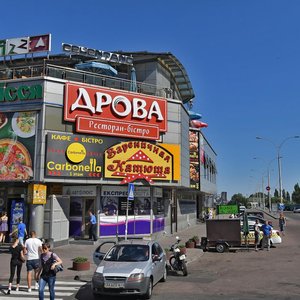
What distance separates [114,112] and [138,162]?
11.2ft

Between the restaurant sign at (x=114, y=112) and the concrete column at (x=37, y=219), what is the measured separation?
4.81 meters

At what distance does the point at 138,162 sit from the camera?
26.0 meters

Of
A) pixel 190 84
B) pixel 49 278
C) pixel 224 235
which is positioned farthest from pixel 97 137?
pixel 190 84

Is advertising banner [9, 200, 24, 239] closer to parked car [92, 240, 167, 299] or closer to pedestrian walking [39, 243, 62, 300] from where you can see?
parked car [92, 240, 167, 299]

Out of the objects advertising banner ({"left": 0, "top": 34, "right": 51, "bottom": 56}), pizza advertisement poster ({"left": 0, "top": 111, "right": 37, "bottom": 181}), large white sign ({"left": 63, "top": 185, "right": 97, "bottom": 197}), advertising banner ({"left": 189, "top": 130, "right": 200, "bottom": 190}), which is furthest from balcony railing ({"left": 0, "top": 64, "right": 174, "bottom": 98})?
advertising banner ({"left": 189, "top": 130, "right": 200, "bottom": 190})

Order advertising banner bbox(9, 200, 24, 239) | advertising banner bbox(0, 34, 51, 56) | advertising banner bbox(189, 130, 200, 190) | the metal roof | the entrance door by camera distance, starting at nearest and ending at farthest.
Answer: advertising banner bbox(9, 200, 24, 239)
the entrance door
advertising banner bbox(0, 34, 51, 56)
the metal roof
advertising banner bbox(189, 130, 200, 190)

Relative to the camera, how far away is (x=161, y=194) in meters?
29.5

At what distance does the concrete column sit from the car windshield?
1067 centimetres

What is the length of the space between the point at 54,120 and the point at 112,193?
5.82 metres

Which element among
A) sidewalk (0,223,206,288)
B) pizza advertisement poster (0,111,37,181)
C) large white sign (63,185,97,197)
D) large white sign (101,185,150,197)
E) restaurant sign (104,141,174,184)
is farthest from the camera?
large white sign (101,185,150,197)

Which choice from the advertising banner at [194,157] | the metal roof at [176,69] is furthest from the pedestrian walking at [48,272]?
the advertising banner at [194,157]

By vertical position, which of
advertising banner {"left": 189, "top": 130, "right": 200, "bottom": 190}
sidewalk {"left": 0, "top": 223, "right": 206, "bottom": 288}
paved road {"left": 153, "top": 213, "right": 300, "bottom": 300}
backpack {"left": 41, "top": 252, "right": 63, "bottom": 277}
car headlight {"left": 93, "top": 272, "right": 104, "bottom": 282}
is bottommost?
paved road {"left": 153, "top": 213, "right": 300, "bottom": 300}

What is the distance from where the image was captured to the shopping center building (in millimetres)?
22891

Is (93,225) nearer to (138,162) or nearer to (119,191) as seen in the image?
(119,191)
